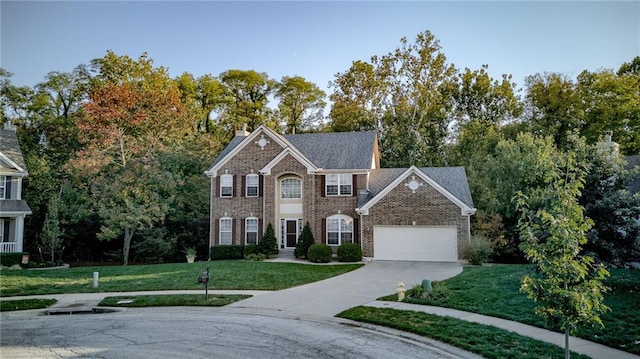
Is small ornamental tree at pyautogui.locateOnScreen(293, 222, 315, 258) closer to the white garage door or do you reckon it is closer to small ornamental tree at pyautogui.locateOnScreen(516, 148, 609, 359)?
the white garage door

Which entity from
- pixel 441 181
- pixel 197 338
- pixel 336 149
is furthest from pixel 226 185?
pixel 197 338

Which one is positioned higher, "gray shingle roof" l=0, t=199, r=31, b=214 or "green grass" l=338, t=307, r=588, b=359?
"gray shingle roof" l=0, t=199, r=31, b=214

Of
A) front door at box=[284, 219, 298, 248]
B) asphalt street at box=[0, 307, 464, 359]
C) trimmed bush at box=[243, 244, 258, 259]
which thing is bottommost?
asphalt street at box=[0, 307, 464, 359]

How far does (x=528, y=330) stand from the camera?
428 inches

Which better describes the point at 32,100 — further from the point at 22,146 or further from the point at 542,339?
the point at 542,339

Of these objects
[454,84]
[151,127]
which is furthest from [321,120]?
[151,127]

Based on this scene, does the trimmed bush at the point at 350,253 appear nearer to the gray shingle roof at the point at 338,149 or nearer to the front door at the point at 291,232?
the front door at the point at 291,232

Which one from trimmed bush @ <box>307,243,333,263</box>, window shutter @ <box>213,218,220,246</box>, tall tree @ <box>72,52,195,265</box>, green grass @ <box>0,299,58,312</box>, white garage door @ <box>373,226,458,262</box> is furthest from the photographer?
window shutter @ <box>213,218,220,246</box>

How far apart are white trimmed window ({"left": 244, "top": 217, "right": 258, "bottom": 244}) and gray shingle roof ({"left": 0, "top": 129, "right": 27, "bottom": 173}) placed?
15714 mm

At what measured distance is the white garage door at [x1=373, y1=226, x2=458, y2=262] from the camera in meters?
24.9

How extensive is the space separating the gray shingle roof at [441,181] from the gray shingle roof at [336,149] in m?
1.59

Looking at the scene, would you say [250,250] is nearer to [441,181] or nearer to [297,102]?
[441,181]

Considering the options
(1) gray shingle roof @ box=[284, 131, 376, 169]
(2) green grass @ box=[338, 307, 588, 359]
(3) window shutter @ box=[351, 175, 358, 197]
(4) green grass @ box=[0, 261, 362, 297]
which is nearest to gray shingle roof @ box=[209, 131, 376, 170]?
(1) gray shingle roof @ box=[284, 131, 376, 169]

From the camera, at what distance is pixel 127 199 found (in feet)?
94.5
